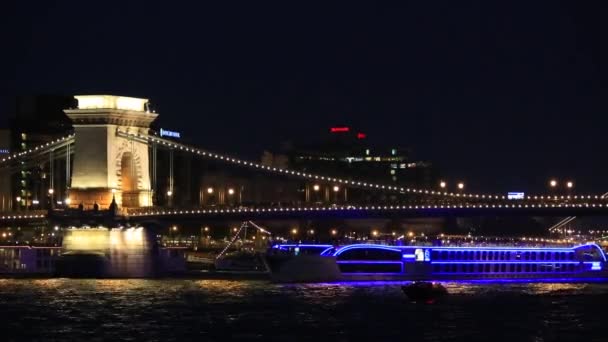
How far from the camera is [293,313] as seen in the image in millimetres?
70875

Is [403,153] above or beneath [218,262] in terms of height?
above

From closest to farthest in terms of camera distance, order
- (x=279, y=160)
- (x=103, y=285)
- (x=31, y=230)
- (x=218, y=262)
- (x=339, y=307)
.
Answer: (x=339, y=307)
(x=103, y=285)
(x=218, y=262)
(x=31, y=230)
(x=279, y=160)

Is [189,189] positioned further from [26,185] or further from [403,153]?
[403,153]

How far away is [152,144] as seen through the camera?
103m

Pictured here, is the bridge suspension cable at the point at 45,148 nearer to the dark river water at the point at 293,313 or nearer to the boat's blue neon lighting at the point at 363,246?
the dark river water at the point at 293,313

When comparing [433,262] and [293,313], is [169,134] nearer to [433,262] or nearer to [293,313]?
[433,262]

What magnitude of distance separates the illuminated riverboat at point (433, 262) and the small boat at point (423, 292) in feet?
40.2

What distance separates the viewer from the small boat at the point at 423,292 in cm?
7875

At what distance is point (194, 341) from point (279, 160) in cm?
9763

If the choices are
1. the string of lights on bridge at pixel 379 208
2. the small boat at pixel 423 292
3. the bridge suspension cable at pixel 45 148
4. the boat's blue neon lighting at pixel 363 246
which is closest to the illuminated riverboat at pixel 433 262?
the boat's blue neon lighting at pixel 363 246

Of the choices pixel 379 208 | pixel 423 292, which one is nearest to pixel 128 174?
pixel 379 208

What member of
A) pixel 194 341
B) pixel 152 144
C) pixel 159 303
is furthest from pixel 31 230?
pixel 194 341

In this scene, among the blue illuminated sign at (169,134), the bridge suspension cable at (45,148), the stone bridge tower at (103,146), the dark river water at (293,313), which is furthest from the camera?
the blue illuminated sign at (169,134)

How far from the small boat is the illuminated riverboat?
12255 mm
